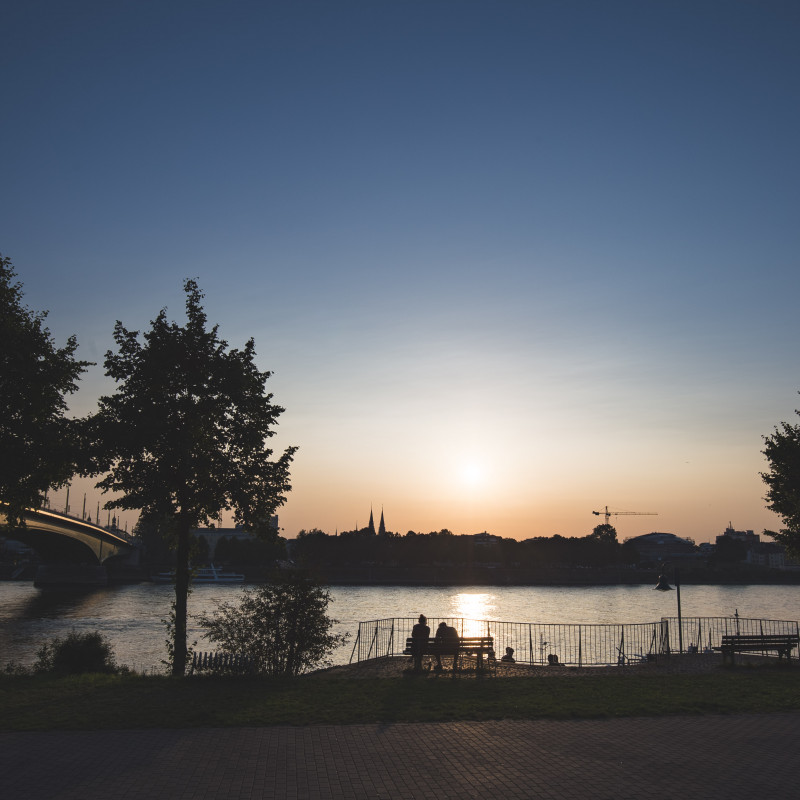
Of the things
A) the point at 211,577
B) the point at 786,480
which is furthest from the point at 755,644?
the point at 211,577

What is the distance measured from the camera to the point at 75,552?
101250 millimetres

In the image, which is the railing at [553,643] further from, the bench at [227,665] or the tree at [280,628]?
the bench at [227,665]

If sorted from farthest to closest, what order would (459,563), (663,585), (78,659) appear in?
(459,563) → (663,585) → (78,659)

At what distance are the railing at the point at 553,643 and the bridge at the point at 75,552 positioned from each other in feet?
177

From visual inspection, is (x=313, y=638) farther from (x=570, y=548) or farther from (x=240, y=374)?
(x=570, y=548)

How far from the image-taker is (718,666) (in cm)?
1998

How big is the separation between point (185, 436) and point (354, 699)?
844 centimetres

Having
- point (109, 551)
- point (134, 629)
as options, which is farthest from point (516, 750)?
point (109, 551)

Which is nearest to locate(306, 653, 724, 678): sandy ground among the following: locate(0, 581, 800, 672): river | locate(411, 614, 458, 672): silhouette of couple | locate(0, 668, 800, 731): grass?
locate(411, 614, 458, 672): silhouette of couple

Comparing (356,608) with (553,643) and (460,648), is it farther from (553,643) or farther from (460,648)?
(460,648)

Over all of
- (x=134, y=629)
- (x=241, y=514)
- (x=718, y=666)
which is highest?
(x=241, y=514)

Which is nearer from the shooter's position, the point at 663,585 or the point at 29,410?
the point at 29,410

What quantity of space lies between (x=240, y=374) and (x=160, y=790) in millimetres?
12381

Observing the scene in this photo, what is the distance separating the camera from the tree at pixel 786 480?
988 inches
